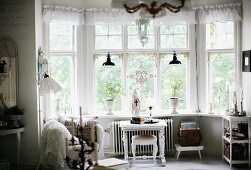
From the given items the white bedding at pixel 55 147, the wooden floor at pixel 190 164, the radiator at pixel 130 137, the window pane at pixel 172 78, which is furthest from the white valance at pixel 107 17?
the wooden floor at pixel 190 164

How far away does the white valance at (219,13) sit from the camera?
6.21 m

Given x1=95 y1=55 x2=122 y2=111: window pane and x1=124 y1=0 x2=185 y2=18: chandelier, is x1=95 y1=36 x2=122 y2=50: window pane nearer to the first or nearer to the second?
x1=95 y1=55 x2=122 y2=111: window pane

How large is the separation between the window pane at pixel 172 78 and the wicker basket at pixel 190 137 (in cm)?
65

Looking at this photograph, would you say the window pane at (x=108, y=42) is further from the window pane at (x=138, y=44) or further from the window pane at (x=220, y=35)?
the window pane at (x=220, y=35)

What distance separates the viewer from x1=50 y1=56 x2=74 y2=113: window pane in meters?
6.51

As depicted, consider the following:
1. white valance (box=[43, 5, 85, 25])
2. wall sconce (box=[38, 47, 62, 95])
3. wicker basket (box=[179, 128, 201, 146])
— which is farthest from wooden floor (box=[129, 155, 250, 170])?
white valance (box=[43, 5, 85, 25])

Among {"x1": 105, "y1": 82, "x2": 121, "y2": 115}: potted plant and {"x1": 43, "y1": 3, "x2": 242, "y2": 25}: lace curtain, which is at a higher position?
{"x1": 43, "y1": 3, "x2": 242, "y2": 25}: lace curtain

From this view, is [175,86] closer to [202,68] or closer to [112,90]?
[202,68]

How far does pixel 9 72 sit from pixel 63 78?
43.9 inches

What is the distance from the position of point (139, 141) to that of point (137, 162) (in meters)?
0.52

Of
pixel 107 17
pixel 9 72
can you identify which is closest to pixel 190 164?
pixel 107 17

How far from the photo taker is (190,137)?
6.21 meters

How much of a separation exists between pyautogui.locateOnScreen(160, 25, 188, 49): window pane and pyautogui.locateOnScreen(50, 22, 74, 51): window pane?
1.66m

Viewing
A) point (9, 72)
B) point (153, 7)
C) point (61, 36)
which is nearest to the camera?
point (153, 7)
